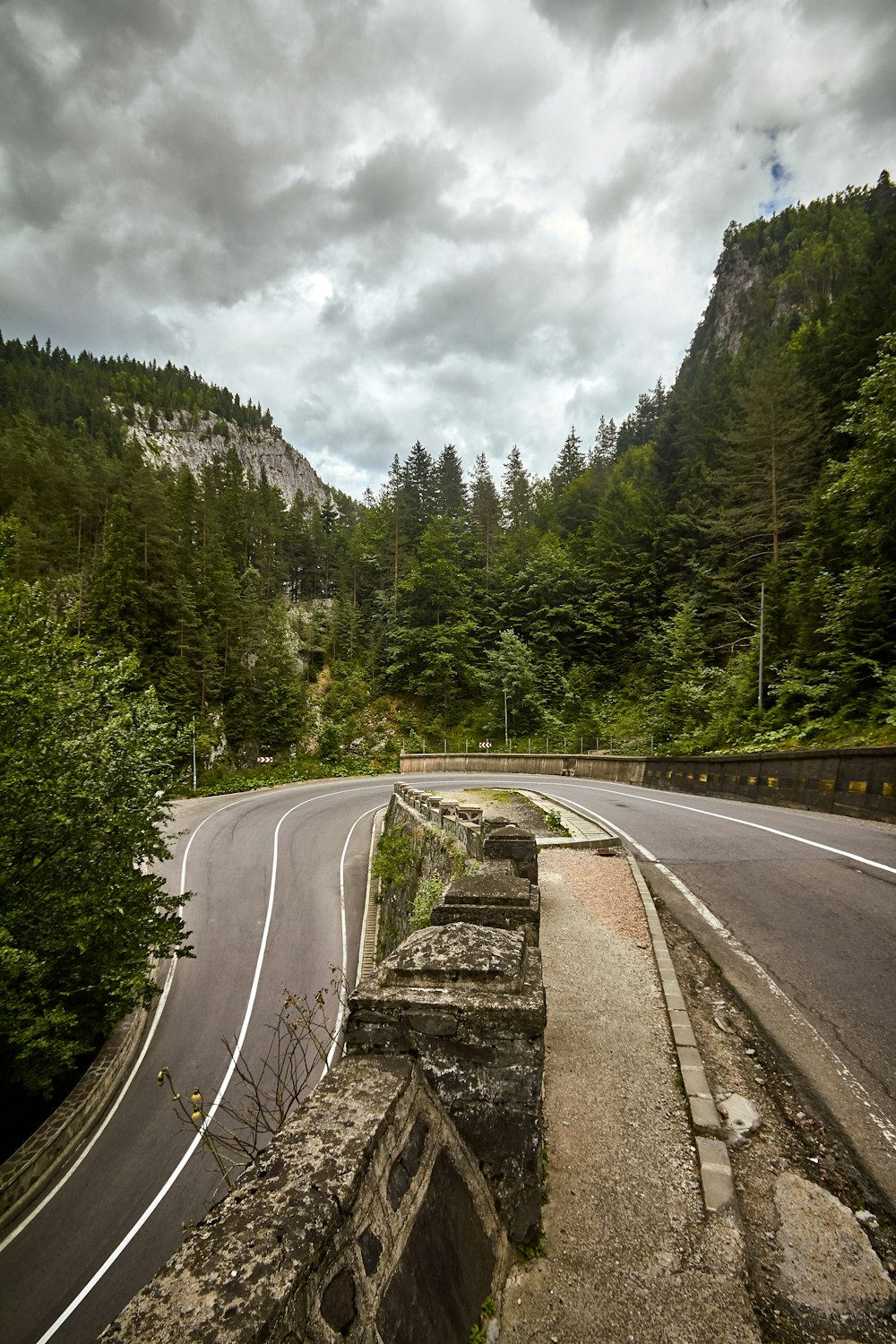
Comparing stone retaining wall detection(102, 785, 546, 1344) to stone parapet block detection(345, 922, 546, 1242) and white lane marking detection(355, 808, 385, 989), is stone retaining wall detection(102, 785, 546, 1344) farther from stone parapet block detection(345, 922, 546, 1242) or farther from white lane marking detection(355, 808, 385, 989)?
white lane marking detection(355, 808, 385, 989)

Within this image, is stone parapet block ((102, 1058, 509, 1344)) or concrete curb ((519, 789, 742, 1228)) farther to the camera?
concrete curb ((519, 789, 742, 1228))

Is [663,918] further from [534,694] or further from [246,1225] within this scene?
[534,694]

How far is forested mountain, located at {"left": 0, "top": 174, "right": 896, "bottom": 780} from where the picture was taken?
63.7 ft

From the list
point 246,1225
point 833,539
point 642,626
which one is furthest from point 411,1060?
point 642,626

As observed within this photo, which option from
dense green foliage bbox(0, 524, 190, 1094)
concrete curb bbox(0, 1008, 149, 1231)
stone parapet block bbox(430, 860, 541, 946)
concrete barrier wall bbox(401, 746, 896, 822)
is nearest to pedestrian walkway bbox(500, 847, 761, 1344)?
stone parapet block bbox(430, 860, 541, 946)

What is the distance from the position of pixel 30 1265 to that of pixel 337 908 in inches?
462

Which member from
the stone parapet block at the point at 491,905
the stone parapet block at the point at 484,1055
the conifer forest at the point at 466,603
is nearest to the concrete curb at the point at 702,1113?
the stone parapet block at the point at 484,1055

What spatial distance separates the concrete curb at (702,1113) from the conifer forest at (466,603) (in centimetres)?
1022

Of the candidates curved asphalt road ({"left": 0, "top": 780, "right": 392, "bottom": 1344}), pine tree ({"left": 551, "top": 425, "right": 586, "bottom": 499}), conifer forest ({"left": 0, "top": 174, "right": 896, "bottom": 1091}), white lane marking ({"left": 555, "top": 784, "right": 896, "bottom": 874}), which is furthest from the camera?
pine tree ({"left": 551, "top": 425, "right": 586, "bottom": 499})

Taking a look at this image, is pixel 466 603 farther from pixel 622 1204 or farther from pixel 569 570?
pixel 622 1204

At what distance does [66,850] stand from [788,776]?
57.7 feet

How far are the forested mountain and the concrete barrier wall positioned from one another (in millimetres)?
1965

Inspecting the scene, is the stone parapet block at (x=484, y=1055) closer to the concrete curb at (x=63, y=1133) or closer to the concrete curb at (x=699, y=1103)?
the concrete curb at (x=699, y=1103)

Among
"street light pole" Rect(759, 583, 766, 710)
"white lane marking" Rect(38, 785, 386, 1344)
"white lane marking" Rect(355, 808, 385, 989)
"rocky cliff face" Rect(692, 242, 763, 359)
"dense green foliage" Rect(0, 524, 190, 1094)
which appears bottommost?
"white lane marking" Rect(38, 785, 386, 1344)
